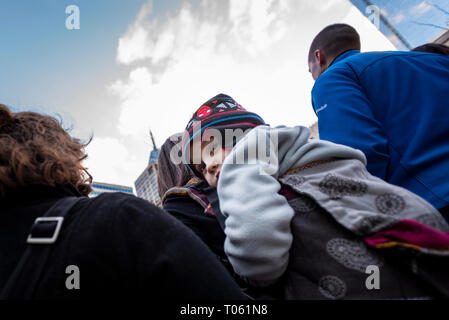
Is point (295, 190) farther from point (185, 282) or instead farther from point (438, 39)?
point (438, 39)

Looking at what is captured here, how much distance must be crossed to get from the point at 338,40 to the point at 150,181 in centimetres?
8028

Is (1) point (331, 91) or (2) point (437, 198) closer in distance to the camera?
(2) point (437, 198)

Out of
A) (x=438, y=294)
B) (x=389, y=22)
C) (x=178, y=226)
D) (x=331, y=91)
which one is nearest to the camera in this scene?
(x=438, y=294)

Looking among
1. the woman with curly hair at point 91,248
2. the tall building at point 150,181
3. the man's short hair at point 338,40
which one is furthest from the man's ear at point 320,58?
the tall building at point 150,181

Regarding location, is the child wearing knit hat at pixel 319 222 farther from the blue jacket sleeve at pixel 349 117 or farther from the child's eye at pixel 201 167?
the child's eye at pixel 201 167

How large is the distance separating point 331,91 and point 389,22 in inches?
1197

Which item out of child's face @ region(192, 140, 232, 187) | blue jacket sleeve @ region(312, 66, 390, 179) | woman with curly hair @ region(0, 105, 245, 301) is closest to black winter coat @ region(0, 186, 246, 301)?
woman with curly hair @ region(0, 105, 245, 301)

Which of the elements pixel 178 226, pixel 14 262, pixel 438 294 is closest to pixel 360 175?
pixel 438 294

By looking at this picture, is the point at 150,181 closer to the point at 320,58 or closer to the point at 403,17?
the point at 403,17

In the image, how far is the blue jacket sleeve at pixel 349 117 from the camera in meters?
1.30

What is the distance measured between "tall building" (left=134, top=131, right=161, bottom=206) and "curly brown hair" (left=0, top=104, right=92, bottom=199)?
68187 mm

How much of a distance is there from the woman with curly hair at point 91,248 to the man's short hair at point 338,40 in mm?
2190

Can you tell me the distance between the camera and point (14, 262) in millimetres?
727

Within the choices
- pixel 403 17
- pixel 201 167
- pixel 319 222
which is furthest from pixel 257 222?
pixel 403 17
